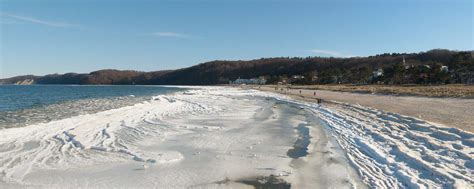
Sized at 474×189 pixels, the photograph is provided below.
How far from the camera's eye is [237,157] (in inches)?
383

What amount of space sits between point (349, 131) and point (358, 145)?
9.99ft

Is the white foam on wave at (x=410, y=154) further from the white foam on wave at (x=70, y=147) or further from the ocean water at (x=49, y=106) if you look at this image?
the ocean water at (x=49, y=106)

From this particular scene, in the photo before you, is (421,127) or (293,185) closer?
(293,185)

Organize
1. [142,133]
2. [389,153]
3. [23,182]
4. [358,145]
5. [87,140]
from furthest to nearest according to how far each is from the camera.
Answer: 1. [142,133]
2. [87,140]
3. [358,145]
4. [389,153]
5. [23,182]

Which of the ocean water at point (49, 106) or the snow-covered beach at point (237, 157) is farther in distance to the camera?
the ocean water at point (49, 106)

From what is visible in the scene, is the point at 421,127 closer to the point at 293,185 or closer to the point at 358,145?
the point at 358,145

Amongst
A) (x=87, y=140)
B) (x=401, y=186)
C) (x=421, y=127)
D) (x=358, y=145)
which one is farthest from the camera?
(x=421, y=127)

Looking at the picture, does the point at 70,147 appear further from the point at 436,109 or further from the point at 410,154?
the point at 436,109

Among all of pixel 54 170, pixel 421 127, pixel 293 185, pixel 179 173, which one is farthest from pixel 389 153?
pixel 54 170

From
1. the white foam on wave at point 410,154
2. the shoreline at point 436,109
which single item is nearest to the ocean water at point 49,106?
the white foam on wave at point 410,154

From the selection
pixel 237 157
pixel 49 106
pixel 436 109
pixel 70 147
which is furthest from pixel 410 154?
pixel 49 106

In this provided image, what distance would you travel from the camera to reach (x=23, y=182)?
738 centimetres

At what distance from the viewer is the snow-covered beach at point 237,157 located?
735cm

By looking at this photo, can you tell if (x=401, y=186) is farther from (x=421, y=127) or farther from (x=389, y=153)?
(x=421, y=127)
